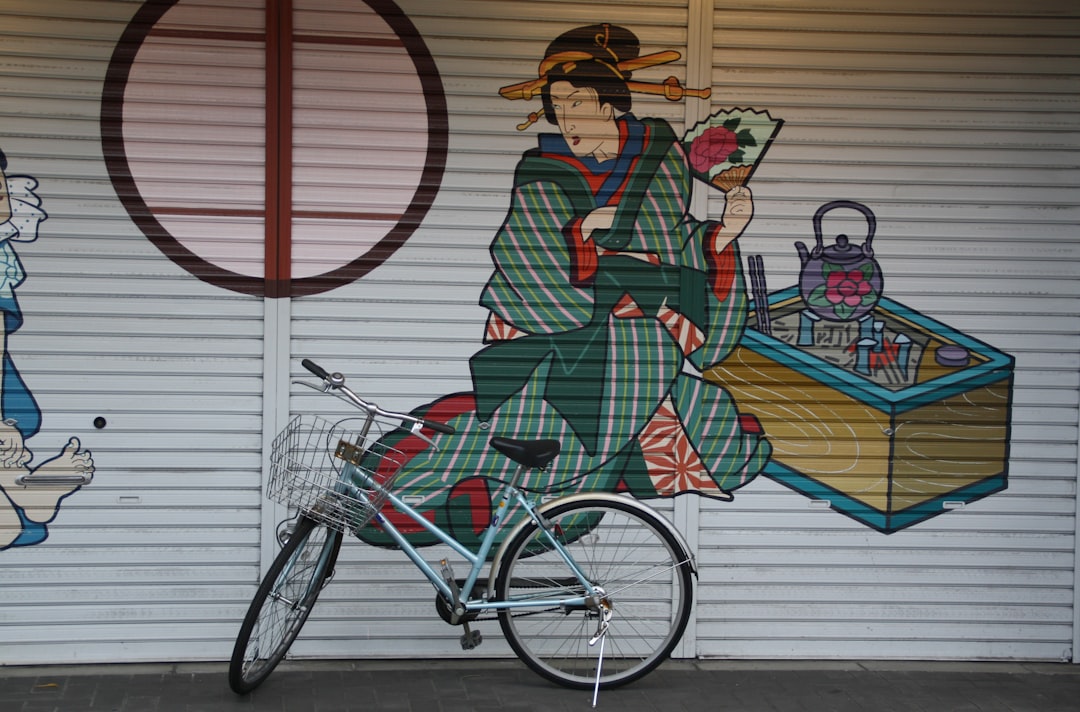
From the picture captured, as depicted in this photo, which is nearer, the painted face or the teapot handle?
the painted face

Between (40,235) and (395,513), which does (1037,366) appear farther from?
(40,235)

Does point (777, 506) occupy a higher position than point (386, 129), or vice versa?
point (386, 129)

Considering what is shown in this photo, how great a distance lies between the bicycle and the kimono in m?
0.26

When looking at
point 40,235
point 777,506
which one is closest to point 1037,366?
point 777,506

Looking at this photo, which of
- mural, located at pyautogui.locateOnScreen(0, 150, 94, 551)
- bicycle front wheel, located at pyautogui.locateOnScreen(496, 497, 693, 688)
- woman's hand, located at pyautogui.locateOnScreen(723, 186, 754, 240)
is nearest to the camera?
bicycle front wheel, located at pyautogui.locateOnScreen(496, 497, 693, 688)

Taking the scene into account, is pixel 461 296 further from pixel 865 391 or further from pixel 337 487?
pixel 865 391

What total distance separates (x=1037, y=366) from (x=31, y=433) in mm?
5184

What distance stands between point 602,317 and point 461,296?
0.74 metres

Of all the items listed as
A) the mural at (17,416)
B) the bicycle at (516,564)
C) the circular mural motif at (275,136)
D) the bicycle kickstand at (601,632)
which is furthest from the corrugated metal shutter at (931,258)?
the mural at (17,416)

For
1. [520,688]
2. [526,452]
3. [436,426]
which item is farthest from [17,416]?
[520,688]

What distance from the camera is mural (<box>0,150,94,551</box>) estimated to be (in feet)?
16.5

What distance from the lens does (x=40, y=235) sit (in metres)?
5.06

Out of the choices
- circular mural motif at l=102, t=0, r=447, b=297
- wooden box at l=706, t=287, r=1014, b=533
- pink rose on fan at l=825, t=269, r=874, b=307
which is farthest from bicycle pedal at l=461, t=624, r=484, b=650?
pink rose on fan at l=825, t=269, r=874, b=307

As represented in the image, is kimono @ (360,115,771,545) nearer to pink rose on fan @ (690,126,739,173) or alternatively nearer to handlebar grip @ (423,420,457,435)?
pink rose on fan @ (690,126,739,173)
